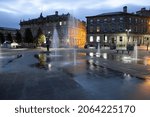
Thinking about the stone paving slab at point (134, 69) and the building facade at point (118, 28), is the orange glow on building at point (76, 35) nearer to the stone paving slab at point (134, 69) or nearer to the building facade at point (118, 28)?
the building facade at point (118, 28)

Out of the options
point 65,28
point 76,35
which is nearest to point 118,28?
point 76,35

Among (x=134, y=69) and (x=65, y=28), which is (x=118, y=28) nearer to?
(x=65, y=28)

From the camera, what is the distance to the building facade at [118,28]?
8169 centimetres

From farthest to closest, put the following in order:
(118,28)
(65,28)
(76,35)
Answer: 1. (76,35)
2. (65,28)
3. (118,28)

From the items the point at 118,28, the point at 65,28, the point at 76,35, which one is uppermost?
the point at 65,28

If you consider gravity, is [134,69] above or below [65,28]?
below

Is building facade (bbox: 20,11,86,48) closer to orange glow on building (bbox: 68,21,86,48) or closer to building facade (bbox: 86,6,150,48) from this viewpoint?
orange glow on building (bbox: 68,21,86,48)

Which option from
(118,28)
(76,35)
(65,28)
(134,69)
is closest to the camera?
(134,69)

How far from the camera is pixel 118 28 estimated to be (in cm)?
8256

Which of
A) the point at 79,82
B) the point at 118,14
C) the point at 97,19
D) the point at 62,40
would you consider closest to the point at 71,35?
the point at 62,40

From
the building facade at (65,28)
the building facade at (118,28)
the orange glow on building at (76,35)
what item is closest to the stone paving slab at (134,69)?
the building facade at (118,28)

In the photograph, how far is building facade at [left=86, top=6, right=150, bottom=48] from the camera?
8169 cm

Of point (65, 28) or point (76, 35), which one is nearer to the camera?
point (65, 28)

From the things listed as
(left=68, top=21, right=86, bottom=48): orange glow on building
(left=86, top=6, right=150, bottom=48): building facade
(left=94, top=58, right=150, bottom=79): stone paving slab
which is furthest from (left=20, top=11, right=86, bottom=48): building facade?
(left=94, top=58, right=150, bottom=79): stone paving slab
